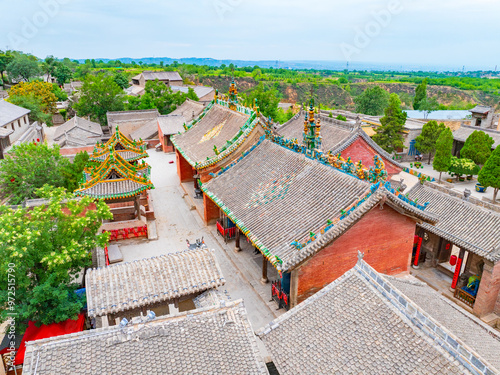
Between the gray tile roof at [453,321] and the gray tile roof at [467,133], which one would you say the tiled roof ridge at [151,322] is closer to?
the gray tile roof at [453,321]

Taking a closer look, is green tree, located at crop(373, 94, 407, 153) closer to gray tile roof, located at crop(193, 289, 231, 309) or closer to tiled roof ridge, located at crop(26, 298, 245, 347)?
gray tile roof, located at crop(193, 289, 231, 309)

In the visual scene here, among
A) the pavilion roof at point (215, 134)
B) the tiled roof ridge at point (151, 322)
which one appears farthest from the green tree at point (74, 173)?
the tiled roof ridge at point (151, 322)

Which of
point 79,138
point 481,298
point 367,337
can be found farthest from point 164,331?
point 79,138

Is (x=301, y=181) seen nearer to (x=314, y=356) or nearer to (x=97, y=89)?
(x=314, y=356)

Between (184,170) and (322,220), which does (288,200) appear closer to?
(322,220)

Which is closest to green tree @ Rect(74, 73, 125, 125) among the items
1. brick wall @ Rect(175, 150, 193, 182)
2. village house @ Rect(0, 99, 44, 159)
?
village house @ Rect(0, 99, 44, 159)

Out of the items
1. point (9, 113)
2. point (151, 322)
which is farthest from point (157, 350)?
point (9, 113)

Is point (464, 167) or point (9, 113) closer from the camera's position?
point (464, 167)
